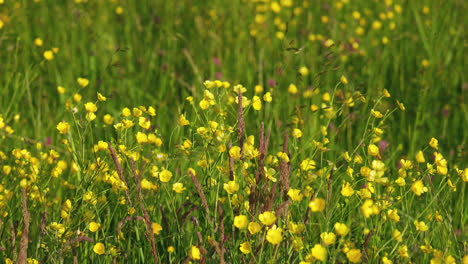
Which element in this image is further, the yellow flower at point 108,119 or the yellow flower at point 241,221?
the yellow flower at point 108,119

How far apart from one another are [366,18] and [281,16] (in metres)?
0.65

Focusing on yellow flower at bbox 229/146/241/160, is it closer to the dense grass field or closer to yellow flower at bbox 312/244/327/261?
the dense grass field

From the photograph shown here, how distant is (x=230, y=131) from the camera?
1617 mm

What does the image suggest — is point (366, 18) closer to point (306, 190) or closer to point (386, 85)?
point (386, 85)

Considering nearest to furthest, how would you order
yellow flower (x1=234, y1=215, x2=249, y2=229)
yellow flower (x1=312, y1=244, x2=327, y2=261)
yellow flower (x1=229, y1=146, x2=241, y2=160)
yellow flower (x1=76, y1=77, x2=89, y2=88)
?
1. yellow flower (x1=312, y1=244, x2=327, y2=261)
2. yellow flower (x1=234, y1=215, x2=249, y2=229)
3. yellow flower (x1=229, y1=146, x2=241, y2=160)
4. yellow flower (x1=76, y1=77, x2=89, y2=88)

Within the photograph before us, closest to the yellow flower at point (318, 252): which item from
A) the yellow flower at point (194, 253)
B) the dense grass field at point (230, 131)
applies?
the dense grass field at point (230, 131)

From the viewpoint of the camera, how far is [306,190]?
1.72 meters

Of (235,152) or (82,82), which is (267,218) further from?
(82,82)

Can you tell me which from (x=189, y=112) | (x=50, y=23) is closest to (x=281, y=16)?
(x=50, y=23)

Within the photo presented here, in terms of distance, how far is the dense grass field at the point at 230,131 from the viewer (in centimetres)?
→ 155

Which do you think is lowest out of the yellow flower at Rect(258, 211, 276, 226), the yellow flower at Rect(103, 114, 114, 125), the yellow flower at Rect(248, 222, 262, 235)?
the yellow flower at Rect(248, 222, 262, 235)

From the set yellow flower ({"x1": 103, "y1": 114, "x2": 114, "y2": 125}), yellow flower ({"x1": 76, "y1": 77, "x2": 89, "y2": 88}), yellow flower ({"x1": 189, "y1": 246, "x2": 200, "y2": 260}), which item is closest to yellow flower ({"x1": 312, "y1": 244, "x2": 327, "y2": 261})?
yellow flower ({"x1": 189, "y1": 246, "x2": 200, "y2": 260})

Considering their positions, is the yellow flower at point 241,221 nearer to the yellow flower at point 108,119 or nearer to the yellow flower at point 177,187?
the yellow flower at point 177,187

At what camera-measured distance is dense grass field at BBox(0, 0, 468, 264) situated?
5.08ft
